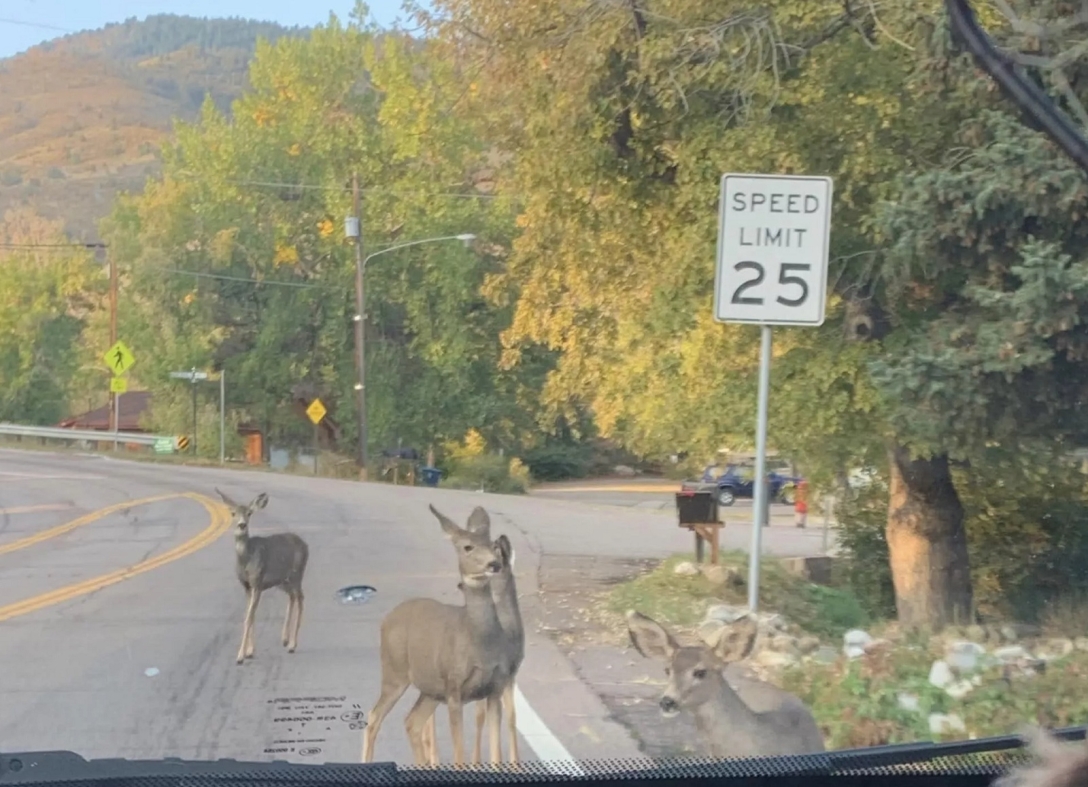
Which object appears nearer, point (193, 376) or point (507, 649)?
point (507, 649)

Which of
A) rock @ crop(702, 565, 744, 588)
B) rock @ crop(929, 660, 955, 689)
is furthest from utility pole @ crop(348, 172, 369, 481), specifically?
rock @ crop(929, 660, 955, 689)

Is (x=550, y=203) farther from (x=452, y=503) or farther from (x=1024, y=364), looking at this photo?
(x=1024, y=364)

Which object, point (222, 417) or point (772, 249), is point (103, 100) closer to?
point (222, 417)

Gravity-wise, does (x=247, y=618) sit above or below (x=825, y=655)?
above

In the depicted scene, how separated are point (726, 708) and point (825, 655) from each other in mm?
1516

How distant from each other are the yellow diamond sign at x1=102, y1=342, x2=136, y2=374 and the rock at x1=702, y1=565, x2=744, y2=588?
2909 millimetres

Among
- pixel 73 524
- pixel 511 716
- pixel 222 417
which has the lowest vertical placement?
pixel 511 716

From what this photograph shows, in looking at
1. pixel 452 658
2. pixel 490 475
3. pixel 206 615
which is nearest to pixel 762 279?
pixel 490 475

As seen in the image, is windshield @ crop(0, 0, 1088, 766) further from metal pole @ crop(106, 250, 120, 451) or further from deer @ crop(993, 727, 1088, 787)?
deer @ crop(993, 727, 1088, 787)

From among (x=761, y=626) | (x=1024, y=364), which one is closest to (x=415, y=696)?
(x=761, y=626)

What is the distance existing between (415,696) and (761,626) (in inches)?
76.3

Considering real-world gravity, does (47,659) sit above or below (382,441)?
below

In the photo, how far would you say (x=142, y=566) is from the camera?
6.14 m

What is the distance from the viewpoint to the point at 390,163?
21.5 ft
